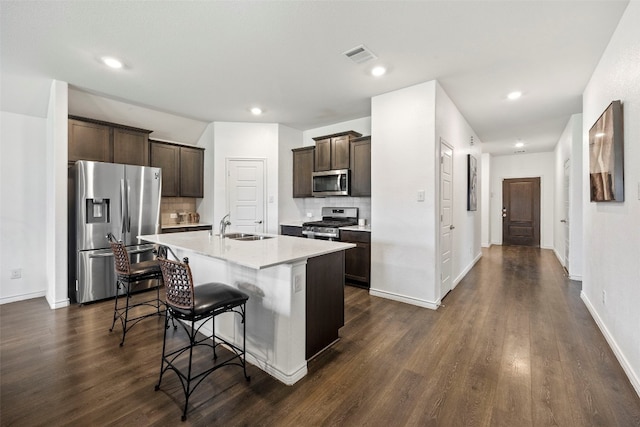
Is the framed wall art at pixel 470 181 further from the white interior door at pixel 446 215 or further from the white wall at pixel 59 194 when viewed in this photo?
the white wall at pixel 59 194

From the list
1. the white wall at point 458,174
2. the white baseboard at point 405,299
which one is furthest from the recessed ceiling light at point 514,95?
the white baseboard at point 405,299

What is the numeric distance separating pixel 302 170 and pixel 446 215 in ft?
9.06

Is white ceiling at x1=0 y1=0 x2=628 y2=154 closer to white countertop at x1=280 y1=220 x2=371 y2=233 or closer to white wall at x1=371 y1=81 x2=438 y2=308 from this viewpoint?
white wall at x1=371 y1=81 x2=438 y2=308

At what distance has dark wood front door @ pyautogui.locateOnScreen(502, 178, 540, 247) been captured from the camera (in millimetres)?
7895

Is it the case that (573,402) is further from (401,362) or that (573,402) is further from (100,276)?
(100,276)

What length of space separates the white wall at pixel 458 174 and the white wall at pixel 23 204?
17.9 ft

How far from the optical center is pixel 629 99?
6.84 feet

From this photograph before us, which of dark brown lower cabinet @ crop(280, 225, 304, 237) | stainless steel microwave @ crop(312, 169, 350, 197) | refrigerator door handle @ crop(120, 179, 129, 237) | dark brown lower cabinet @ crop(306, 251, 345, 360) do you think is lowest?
dark brown lower cabinet @ crop(306, 251, 345, 360)

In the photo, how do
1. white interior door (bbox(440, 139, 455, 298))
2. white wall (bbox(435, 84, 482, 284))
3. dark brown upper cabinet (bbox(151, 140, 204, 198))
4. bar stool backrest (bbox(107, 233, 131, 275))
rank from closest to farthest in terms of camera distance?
1. bar stool backrest (bbox(107, 233, 131, 275))
2. white wall (bbox(435, 84, 482, 284))
3. white interior door (bbox(440, 139, 455, 298))
4. dark brown upper cabinet (bbox(151, 140, 204, 198))

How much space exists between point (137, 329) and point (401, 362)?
257cm

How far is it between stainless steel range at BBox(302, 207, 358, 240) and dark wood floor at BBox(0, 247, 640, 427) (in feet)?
4.76

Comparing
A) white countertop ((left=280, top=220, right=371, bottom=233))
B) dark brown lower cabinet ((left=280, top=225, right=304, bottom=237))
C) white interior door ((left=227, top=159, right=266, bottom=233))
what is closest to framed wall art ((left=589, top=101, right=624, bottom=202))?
white countertop ((left=280, top=220, right=371, bottom=233))

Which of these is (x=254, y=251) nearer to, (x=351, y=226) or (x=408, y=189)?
(x=408, y=189)

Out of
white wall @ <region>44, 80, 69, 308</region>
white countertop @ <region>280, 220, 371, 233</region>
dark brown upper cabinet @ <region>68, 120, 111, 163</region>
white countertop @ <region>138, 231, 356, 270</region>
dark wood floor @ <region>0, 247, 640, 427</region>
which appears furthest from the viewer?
white countertop @ <region>280, 220, 371, 233</region>
